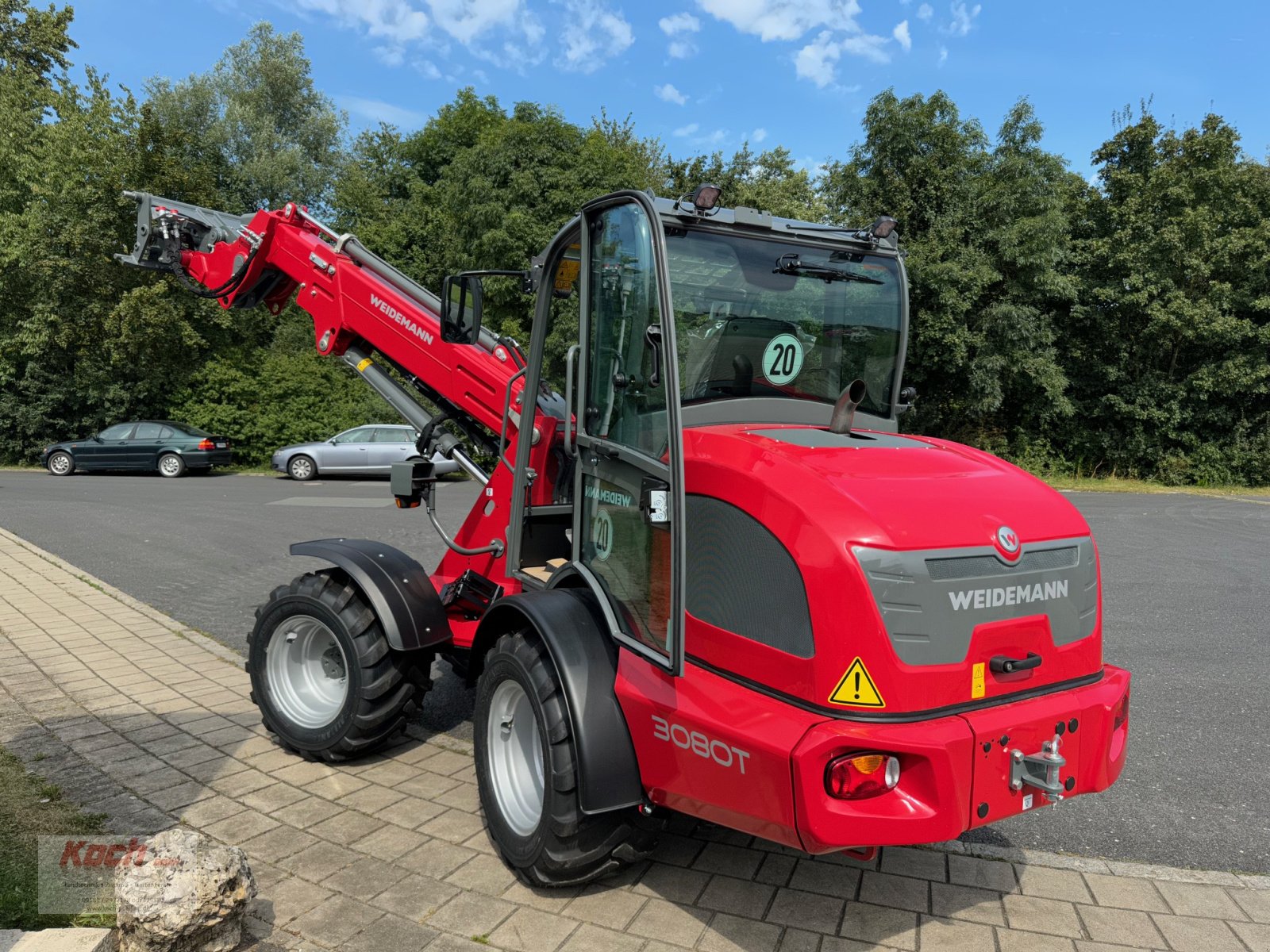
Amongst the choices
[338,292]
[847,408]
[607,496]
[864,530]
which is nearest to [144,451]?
[338,292]

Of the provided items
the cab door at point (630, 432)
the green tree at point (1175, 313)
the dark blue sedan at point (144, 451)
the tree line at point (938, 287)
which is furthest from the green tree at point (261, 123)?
the cab door at point (630, 432)

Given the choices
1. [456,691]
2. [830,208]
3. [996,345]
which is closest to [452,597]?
[456,691]

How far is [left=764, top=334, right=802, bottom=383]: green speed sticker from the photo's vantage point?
3.77m

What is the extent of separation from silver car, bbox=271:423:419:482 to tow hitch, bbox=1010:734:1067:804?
774 inches

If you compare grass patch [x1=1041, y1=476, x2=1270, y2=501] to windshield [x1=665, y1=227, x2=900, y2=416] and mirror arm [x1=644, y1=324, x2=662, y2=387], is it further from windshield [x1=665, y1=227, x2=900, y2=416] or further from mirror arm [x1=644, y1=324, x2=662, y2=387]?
mirror arm [x1=644, y1=324, x2=662, y2=387]

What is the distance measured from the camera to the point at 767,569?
9.59ft

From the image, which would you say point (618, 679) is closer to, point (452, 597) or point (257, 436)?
point (452, 597)

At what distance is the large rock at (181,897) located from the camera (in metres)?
2.92

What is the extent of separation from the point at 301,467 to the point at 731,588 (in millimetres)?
20417

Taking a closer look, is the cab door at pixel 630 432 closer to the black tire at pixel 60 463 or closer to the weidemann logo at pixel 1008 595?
the weidemann logo at pixel 1008 595

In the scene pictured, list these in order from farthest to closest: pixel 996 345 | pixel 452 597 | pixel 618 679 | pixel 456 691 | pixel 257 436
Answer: pixel 257 436
pixel 996 345
pixel 456 691
pixel 452 597
pixel 618 679

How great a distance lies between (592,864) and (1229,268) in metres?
27.9

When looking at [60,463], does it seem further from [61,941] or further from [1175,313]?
[1175,313]

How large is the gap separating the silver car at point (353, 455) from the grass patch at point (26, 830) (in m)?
17.0
